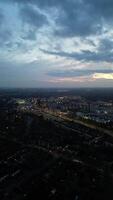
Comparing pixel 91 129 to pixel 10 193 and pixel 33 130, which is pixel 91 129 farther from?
pixel 10 193

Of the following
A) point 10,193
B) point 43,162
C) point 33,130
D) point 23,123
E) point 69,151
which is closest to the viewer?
point 10,193

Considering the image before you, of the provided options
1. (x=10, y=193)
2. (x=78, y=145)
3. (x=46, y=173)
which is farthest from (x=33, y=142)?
(x=10, y=193)

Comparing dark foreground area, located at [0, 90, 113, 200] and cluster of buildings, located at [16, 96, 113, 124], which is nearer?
dark foreground area, located at [0, 90, 113, 200]

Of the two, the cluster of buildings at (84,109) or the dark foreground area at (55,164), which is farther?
the cluster of buildings at (84,109)

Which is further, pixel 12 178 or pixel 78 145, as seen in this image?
pixel 78 145

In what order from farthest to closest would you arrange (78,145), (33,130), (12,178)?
(33,130) < (78,145) < (12,178)

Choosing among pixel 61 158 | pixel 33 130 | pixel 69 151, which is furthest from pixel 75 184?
pixel 33 130

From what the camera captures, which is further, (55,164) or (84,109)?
(84,109)

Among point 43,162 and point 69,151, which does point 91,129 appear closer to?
point 69,151
